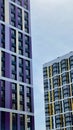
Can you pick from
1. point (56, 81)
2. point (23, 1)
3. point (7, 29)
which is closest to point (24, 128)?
point (7, 29)

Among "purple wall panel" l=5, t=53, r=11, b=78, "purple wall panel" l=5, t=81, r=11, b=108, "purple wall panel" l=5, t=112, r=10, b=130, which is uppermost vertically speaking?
"purple wall panel" l=5, t=53, r=11, b=78

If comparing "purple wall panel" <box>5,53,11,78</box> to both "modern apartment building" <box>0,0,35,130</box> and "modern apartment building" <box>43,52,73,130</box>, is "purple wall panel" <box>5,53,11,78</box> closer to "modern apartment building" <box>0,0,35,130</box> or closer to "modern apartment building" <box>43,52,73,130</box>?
"modern apartment building" <box>0,0,35,130</box>

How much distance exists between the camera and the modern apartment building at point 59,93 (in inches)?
4893

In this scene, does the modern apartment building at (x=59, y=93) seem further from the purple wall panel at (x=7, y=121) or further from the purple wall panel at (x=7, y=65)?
the purple wall panel at (x=7, y=121)

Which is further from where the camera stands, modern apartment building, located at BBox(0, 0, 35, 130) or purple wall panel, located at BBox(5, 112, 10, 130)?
modern apartment building, located at BBox(0, 0, 35, 130)

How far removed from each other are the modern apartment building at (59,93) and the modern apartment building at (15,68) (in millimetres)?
42203

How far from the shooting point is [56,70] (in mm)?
134000

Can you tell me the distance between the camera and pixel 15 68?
81812 millimetres

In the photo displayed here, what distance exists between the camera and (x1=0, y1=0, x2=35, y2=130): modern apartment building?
76.9m

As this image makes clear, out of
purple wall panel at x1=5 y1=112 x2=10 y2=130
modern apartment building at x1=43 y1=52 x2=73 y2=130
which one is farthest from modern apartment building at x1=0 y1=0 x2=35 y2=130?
modern apartment building at x1=43 y1=52 x2=73 y2=130

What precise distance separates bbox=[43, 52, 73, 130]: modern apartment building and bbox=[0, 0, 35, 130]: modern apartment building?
138ft

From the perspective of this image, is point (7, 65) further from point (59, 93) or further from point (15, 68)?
point (59, 93)

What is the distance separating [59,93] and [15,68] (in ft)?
167

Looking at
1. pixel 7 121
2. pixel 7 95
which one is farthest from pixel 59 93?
pixel 7 121
